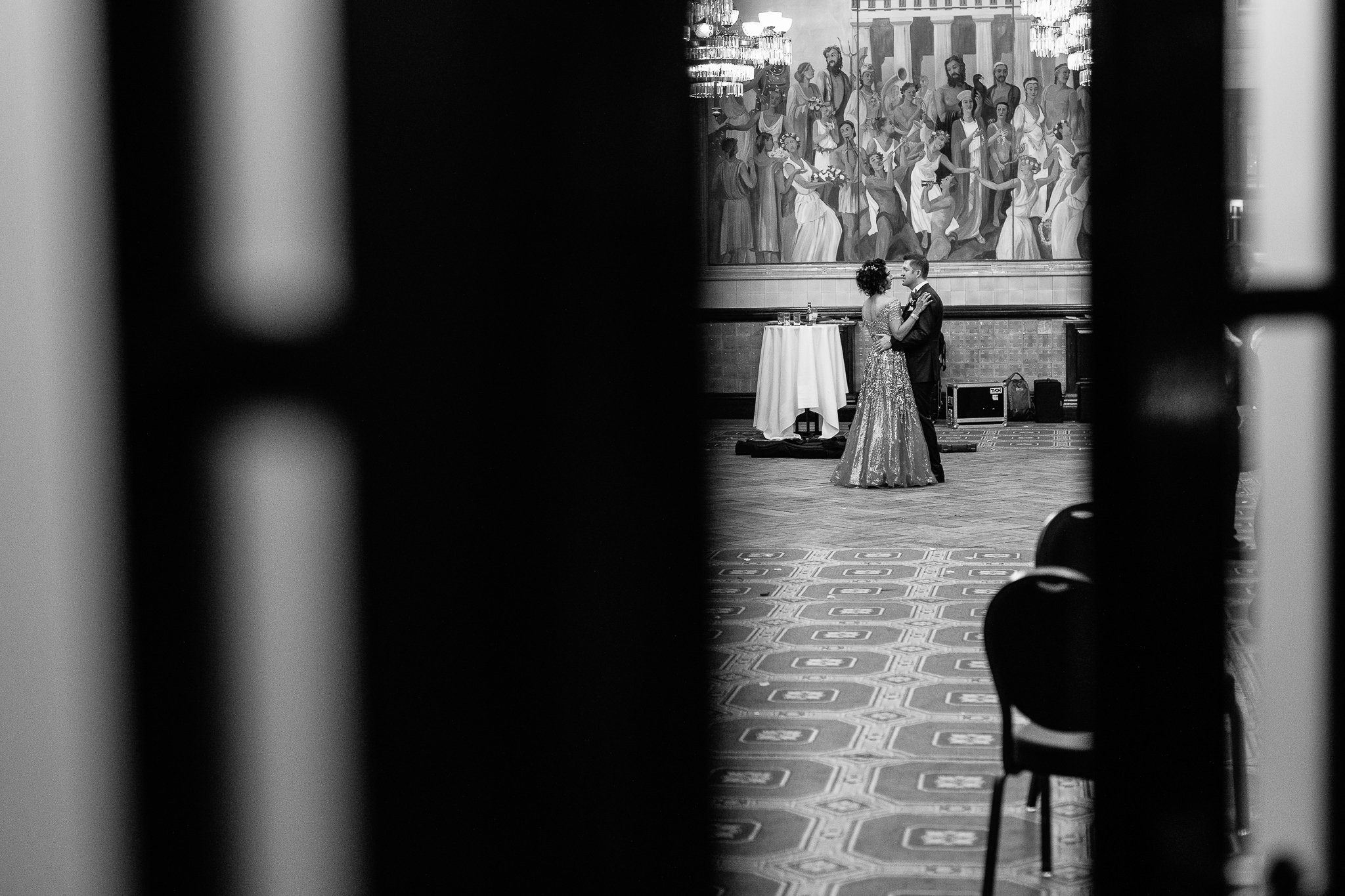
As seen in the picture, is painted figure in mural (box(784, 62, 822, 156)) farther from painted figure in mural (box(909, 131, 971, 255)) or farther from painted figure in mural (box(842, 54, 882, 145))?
painted figure in mural (box(909, 131, 971, 255))

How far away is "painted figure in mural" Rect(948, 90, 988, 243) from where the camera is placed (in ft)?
47.0

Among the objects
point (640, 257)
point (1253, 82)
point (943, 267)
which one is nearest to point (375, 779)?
point (640, 257)

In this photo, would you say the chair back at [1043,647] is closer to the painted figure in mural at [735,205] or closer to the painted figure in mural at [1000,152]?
the painted figure in mural at [735,205]

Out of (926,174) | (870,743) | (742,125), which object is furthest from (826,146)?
(870,743)

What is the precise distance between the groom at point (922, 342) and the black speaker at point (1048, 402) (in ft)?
13.4

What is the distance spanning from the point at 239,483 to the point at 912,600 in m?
5.78

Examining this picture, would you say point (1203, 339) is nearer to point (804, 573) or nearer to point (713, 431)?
point (713, 431)

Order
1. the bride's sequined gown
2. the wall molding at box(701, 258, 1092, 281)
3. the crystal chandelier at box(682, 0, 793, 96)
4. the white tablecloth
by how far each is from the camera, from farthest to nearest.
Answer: the wall molding at box(701, 258, 1092, 281) → the white tablecloth → the crystal chandelier at box(682, 0, 793, 96) → the bride's sequined gown

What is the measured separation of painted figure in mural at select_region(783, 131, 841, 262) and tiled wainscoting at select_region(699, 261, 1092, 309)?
114 millimetres

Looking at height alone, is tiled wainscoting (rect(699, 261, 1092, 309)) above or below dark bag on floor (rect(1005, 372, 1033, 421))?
above

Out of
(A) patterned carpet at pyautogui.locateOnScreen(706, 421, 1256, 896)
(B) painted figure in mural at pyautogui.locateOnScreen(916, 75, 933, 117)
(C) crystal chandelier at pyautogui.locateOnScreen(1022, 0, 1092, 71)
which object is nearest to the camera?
(A) patterned carpet at pyautogui.locateOnScreen(706, 421, 1256, 896)

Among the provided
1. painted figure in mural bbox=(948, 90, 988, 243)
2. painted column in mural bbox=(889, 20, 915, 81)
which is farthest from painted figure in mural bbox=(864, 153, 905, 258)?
painted column in mural bbox=(889, 20, 915, 81)

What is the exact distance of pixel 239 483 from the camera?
2.75 ft

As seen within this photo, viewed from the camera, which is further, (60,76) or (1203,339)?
(1203,339)
